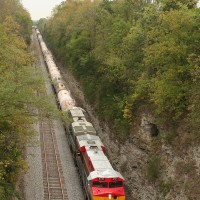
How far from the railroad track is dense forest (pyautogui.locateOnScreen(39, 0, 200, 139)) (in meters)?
6.70

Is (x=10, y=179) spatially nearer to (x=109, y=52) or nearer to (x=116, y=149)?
(x=116, y=149)

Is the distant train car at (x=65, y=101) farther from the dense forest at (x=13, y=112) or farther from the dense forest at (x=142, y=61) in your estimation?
the dense forest at (x=13, y=112)

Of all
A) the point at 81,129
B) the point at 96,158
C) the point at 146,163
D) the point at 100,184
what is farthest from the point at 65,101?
the point at 100,184

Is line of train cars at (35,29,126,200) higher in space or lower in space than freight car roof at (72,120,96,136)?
lower

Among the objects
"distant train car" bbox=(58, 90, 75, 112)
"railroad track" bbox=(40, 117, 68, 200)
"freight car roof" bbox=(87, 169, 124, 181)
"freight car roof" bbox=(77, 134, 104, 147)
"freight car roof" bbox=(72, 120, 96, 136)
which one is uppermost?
"distant train car" bbox=(58, 90, 75, 112)

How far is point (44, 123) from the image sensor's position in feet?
135

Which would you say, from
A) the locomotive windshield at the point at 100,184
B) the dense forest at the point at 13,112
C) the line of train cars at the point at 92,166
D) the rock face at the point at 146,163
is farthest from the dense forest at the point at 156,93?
the dense forest at the point at 13,112

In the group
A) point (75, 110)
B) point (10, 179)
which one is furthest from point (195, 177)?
point (75, 110)

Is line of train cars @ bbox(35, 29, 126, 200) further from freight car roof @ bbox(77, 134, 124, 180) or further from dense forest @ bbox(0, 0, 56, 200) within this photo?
dense forest @ bbox(0, 0, 56, 200)

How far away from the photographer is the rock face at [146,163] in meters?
22.2

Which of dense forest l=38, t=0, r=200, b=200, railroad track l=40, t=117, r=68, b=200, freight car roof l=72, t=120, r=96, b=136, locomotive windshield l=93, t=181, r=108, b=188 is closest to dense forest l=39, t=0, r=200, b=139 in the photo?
dense forest l=38, t=0, r=200, b=200

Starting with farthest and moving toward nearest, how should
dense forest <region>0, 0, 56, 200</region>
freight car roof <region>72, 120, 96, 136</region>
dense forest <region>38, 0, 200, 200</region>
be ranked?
1. freight car roof <region>72, 120, 96, 136</region>
2. dense forest <region>38, 0, 200, 200</region>
3. dense forest <region>0, 0, 56, 200</region>

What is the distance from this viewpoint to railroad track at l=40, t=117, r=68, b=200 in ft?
84.3

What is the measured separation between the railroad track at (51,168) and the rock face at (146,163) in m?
5.89
